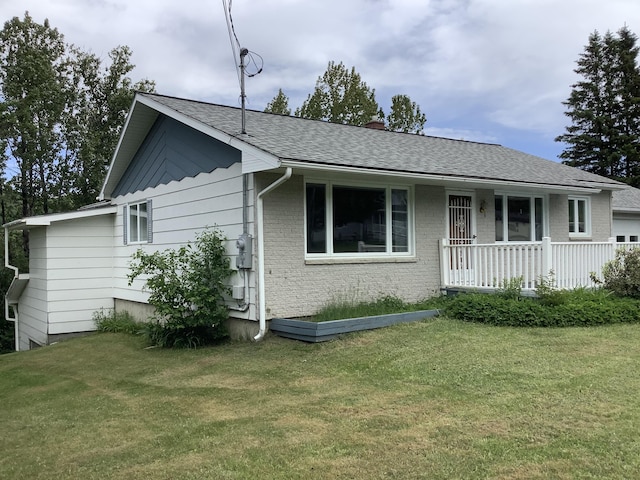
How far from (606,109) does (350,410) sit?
40.4 m

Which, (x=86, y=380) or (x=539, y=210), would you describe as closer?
(x=86, y=380)

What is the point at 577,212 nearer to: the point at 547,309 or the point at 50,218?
the point at 547,309

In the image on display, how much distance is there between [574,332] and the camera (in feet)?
26.6

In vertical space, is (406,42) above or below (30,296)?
above

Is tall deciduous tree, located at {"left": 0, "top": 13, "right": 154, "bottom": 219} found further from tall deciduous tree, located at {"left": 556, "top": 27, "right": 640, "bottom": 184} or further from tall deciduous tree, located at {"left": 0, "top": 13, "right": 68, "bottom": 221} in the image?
tall deciduous tree, located at {"left": 556, "top": 27, "right": 640, "bottom": 184}

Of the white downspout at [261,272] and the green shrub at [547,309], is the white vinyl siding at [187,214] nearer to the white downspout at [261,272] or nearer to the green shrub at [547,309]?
the white downspout at [261,272]

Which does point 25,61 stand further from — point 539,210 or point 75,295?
point 539,210

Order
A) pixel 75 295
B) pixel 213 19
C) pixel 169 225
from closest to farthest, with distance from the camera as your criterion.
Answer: pixel 213 19 → pixel 169 225 → pixel 75 295

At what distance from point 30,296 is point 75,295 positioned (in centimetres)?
210

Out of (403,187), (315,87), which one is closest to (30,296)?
(403,187)

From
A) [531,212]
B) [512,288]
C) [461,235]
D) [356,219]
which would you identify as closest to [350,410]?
[356,219]

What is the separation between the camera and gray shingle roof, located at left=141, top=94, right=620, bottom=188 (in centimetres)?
899

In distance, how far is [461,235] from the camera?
37.9ft

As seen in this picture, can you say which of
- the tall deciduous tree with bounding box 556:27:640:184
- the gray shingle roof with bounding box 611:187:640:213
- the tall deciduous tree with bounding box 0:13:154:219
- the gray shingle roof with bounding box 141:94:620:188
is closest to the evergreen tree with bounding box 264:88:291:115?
the tall deciduous tree with bounding box 0:13:154:219
